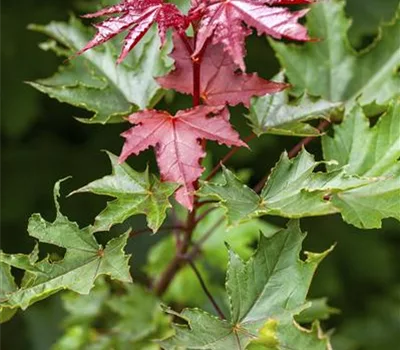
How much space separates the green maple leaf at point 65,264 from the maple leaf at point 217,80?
312 mm

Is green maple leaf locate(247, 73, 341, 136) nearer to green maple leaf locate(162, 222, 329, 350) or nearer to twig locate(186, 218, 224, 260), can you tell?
green maple leaf locate(162, 222, 329, 350)

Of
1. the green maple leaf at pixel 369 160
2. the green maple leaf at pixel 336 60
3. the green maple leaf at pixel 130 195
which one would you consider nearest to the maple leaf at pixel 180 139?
the green maple leaf at pixel 130 195

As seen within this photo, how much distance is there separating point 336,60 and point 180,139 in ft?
2.25

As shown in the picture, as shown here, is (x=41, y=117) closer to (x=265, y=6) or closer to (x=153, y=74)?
(x=153, y=74)

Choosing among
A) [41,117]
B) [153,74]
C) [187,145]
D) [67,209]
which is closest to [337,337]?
[67,209]

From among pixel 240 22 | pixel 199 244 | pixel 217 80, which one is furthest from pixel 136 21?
pixel 199 244

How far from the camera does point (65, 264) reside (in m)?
1.59

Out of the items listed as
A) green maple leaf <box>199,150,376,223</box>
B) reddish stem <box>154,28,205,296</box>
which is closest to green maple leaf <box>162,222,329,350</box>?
green maple leaf <box>199,150,376,223</box>

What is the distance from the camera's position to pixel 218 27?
1412mm

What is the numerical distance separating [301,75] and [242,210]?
0.64 meters

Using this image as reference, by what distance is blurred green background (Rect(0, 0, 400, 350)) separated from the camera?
3385mm

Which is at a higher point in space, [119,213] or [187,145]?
[187,145]

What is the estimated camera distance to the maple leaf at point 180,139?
1.55 meters

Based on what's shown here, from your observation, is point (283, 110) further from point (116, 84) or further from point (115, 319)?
point (115, 319)
